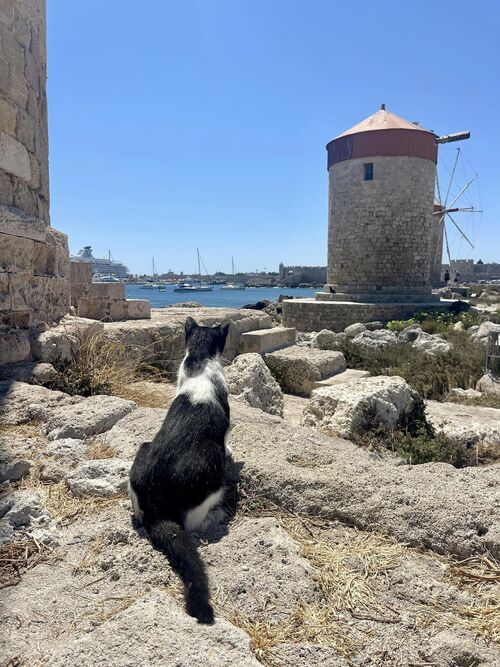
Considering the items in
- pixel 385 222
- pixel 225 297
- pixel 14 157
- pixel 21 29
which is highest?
pixel 385 222

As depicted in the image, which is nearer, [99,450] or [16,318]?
[99,450]

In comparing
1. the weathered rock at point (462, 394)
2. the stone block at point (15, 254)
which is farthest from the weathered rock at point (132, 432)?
the weathered rock at point (462, 394)

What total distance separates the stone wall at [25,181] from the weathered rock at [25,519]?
6.51 ft

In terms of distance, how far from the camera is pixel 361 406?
172 inches

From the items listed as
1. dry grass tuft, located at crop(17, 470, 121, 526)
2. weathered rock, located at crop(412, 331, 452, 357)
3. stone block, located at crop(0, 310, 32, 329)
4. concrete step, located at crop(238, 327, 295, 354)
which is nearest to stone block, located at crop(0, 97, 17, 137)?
stone block, located at crop(0, 310, 32, 329)

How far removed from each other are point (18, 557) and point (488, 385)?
314 inches

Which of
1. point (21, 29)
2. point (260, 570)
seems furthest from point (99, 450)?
point (21, 29)

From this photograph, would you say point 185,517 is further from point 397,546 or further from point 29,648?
point 397,546

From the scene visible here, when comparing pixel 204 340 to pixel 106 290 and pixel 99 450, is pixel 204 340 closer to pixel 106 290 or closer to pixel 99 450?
pixel 99 450

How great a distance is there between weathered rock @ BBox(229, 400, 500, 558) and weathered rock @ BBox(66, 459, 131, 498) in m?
0.61

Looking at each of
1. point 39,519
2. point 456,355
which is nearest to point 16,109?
point 39,519

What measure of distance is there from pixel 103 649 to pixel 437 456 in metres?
3.16

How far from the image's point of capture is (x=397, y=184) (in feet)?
64.2

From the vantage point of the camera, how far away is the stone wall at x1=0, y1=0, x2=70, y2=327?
12.0 ft
